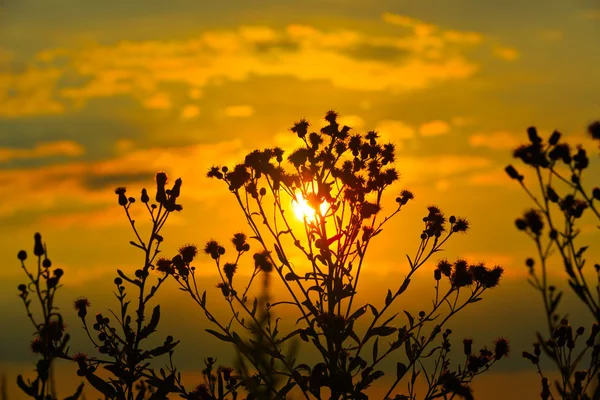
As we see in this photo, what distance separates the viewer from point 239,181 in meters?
10.9

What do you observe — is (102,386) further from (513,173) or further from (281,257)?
(513,173)

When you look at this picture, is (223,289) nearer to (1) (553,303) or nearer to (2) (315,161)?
(2) (315,161)

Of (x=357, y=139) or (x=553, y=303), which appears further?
(x=357, y=139)

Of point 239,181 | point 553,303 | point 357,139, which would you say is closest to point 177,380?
point 239,181

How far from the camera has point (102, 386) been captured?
888cm

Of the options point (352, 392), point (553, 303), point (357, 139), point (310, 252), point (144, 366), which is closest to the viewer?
point (553, 303)

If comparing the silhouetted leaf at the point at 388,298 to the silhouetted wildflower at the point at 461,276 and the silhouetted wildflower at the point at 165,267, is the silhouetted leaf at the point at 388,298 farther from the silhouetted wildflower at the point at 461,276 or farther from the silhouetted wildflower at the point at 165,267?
the silhouetted wildflower at the point at 165,267

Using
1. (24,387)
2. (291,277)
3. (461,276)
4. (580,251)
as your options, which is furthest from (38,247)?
(461,276)

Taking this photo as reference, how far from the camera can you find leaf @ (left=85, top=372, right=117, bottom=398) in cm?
876

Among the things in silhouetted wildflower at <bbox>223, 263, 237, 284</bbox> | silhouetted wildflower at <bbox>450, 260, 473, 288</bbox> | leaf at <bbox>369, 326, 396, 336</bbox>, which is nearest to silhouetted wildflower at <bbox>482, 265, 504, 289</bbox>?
silhouetted wildflower at <bbox>450, 260, 473, 288</bbox>

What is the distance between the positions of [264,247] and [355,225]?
4.25 feet

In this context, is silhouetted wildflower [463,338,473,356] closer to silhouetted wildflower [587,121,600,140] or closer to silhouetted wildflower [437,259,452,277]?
silhouetted wildflower [437,259,452,277]

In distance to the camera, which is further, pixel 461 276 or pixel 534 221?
pixel 461 276

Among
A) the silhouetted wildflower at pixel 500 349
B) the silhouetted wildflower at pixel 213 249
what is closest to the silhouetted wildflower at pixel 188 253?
the silhouetted wildflower at pixel 213 249
